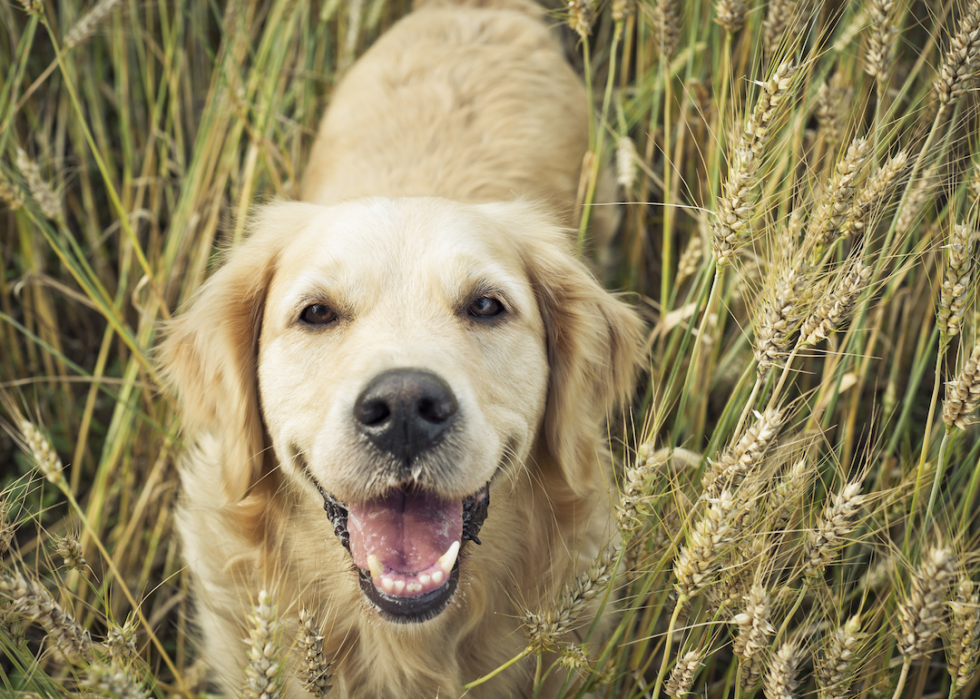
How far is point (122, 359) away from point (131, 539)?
85 centimetres

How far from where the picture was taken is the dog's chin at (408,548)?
5.38 ft

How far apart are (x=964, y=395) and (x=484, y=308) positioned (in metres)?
1.12

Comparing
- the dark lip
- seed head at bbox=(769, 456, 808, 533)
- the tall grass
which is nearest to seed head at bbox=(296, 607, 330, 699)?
the tall grass

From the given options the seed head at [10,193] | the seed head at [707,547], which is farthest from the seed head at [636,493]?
the seed head at [10,193]

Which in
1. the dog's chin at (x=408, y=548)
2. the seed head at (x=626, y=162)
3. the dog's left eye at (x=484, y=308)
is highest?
the seed head at (x=626, y=162)

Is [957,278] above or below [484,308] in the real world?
above

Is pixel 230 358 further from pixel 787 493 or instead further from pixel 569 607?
pixel 787 493

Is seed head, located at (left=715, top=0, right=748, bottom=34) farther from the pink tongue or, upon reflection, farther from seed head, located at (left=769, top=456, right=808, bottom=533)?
the pink tongue

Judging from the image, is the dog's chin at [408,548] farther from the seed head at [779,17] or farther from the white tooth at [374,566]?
the seed head at [779,17]

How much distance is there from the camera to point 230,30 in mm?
3045

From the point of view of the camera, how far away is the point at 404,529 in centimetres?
172

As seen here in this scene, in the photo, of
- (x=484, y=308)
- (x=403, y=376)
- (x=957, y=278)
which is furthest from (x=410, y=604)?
(x=957, y=278)

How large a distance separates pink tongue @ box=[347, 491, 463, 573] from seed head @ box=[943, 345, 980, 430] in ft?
3.57

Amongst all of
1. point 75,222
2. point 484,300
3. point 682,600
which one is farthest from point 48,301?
point 682,600
